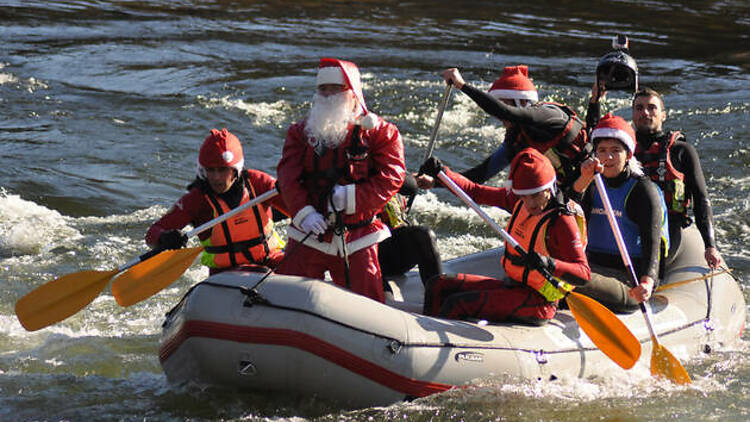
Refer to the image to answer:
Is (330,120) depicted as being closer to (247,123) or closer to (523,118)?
(523,118)

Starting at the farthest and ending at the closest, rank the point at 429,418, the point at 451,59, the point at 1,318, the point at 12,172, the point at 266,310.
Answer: the point at 451,59
the point at 12,172
the point at 1,318
the point at 429,418
the point at 266,310

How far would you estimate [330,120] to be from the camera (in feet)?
16.0

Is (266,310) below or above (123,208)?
above

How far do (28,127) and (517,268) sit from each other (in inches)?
310

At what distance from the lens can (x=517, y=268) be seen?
5066mm

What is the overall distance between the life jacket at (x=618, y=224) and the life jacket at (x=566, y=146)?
8.9 inches

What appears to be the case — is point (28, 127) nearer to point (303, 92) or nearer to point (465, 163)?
point (303, 92)

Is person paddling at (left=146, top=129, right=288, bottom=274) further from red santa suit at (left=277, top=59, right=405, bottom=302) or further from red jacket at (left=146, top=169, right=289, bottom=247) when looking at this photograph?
red santa suit at (left=277, top=59, right=405, bottom=302)

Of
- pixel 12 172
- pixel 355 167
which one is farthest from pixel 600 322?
pixel 12 172

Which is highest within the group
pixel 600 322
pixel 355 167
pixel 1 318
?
pixel 355 167

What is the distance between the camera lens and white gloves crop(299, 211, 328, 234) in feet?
15.8

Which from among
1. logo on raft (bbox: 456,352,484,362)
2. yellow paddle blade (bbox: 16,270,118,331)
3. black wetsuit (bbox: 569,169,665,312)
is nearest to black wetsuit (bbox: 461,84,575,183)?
black wetsuit (bbox: 569,169,665,312)

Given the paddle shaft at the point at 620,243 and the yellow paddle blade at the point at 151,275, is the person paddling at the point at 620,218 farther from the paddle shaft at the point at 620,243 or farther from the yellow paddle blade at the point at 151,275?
the yellow paddle blade at the point at 151,275

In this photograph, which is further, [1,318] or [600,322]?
[1,318]
